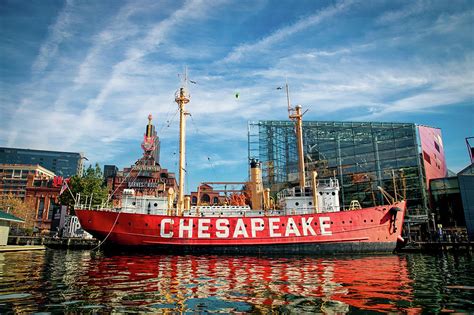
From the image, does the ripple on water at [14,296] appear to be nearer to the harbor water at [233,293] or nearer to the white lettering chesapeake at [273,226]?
the harbor water at [233,293]

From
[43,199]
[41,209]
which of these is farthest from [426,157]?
[41,209]

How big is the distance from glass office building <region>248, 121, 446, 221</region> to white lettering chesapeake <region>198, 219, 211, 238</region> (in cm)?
2318

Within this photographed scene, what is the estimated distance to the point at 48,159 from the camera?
190 meters

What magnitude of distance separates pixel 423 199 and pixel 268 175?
20400mm

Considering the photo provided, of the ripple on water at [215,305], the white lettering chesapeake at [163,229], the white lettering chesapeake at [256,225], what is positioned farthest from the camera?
the white lettering chesapeake at [256,225]

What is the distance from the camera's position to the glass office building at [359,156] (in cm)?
3744

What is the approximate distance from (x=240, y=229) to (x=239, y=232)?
0.72 feet

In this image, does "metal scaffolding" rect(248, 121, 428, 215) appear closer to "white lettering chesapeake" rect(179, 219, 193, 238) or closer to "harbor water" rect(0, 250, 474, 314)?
"white lettering chesapeake" rect(179, 219, 193, 238)

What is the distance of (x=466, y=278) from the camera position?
10.7 meters

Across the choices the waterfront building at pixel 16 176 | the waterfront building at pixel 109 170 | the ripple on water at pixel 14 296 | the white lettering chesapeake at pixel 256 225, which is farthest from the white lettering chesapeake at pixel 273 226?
the waterfront building at pixel 16 176

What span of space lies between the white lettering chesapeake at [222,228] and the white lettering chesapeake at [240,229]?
63cm

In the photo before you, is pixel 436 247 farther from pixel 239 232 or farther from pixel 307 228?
pixel 239 232

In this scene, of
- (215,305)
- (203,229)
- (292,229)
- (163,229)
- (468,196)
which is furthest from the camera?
(468,196)

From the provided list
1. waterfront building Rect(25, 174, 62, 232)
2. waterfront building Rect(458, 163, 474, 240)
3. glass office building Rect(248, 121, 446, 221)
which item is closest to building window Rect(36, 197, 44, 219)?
waterfront building Rect(25, 174, 62, 232)
